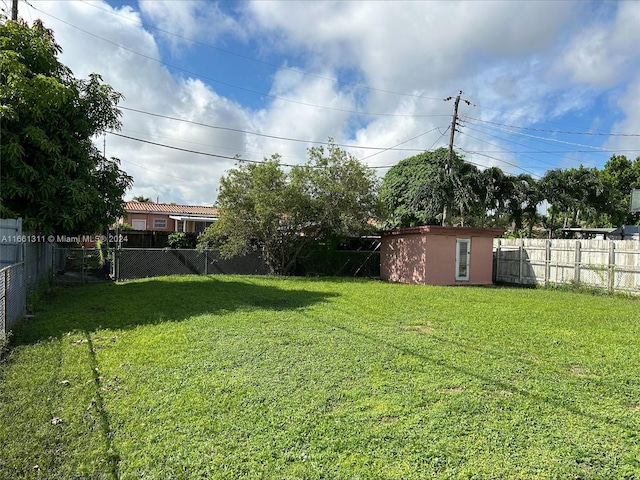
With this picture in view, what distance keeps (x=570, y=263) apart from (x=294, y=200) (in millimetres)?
9451

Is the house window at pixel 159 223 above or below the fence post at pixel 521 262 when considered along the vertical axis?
above

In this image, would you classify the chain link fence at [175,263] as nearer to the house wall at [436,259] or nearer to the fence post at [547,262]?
the house wall at [436,259]

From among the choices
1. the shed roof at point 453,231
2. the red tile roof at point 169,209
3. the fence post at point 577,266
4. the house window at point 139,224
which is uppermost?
the red tile roof at point 169,209

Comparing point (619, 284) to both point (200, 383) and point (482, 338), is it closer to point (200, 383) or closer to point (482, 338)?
point (482, 338)

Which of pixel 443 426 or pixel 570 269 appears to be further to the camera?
pixel 570 269

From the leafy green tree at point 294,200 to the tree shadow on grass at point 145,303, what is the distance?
2630 millimetres

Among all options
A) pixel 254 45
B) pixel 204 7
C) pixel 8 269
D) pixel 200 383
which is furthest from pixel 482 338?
pixel 254 45

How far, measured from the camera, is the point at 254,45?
44.1 ft

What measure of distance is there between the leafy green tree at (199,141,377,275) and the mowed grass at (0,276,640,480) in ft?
23.2

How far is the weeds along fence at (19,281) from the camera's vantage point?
212 inches

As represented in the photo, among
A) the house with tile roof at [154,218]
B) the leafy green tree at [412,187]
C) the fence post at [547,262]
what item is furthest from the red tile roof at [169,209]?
the fence post at [547,262]

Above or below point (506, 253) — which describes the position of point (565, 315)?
below

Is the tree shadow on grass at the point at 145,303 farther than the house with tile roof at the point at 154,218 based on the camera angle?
No

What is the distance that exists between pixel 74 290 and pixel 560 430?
11.6m
